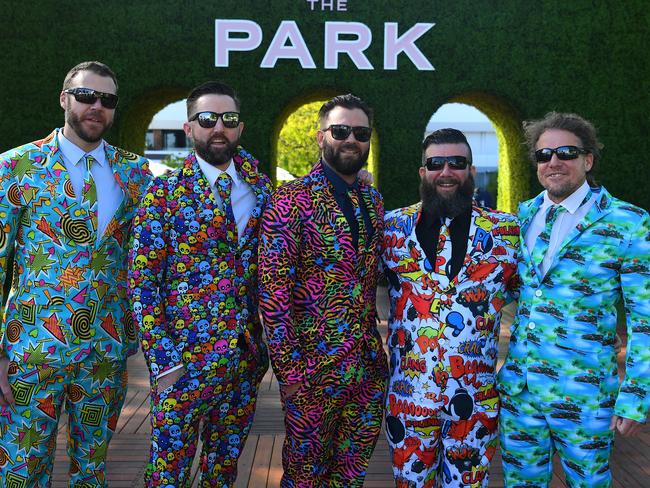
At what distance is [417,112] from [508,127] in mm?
1527

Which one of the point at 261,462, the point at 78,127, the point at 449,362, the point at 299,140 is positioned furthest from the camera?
the point at 299,140

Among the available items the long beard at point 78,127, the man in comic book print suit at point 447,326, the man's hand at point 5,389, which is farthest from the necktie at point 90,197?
the man in comic book print suit at point 447,326

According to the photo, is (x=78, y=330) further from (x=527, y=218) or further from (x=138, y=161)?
(x=527, y=218)

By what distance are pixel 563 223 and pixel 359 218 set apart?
31.3 inches

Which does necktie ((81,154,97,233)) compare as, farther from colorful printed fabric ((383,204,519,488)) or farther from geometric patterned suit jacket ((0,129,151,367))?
colorful printed fabric ((383,204,519,488))

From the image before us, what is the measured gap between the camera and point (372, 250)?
86.2 inches

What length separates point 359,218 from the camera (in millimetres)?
2186

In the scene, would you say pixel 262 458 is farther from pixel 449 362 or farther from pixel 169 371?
pixel 449 362

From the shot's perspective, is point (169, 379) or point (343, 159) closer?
point (169, 379)

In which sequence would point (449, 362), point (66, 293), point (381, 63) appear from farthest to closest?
point (381, 63) → point (66, 293) → point (449, 362)

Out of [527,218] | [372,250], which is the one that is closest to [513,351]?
[527,218]

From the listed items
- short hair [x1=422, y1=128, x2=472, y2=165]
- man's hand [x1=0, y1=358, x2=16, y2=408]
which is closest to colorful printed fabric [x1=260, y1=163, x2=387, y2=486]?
short hair [x1=422, y1=128, x2=472, y2=165]

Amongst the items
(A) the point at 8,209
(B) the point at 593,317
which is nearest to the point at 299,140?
(A) the point at 8,209

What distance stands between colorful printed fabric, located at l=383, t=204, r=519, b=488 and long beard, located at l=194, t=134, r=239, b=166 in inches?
32.9
